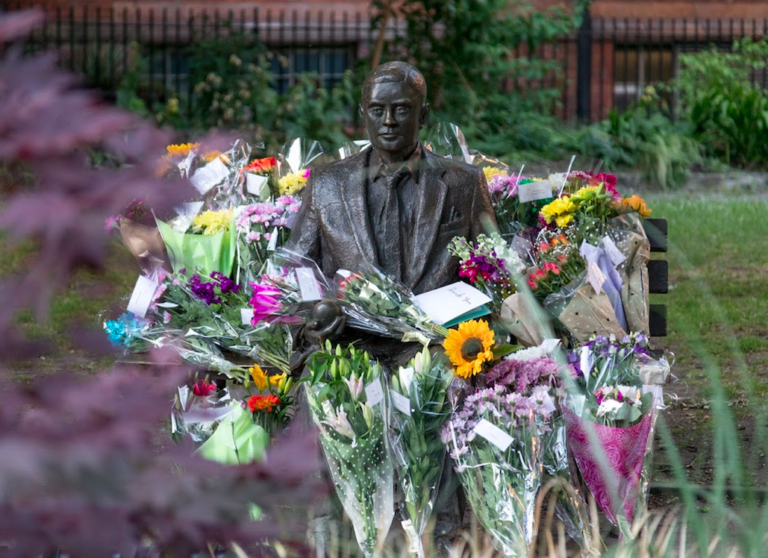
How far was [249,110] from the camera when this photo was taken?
12023 millimetres

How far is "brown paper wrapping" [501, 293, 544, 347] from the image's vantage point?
4.13m

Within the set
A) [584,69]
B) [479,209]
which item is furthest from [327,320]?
[584,69]

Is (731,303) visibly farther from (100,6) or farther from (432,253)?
(100,6)

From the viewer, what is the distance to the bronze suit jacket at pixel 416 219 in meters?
4.27

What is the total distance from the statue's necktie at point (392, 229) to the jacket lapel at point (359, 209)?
0.07 meters

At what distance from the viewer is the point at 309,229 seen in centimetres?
443

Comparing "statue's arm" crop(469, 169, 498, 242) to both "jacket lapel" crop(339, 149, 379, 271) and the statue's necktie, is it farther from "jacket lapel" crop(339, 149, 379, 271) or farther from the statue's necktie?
"jacket lapel" crop(339, 149, 379, 271)

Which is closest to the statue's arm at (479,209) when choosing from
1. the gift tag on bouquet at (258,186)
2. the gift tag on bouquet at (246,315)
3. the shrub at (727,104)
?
the gift tag on bouquet at (246,315)

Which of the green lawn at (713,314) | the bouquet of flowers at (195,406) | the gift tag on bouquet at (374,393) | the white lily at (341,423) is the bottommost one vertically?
the green lawn at (713,314)

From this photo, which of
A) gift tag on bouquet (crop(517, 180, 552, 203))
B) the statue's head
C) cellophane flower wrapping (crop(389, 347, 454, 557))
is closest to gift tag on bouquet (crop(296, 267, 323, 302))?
cellophane flower wrapping (crop(389, 347, 454, 557))

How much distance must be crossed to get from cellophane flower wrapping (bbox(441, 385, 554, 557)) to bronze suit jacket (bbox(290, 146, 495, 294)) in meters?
0.66

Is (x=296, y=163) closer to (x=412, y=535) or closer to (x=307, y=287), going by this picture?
(x=307, y=287)

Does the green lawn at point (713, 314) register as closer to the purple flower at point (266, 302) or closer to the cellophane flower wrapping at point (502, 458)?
the cellophane flower wrapping at point (502, 458)

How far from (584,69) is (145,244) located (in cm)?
1047
